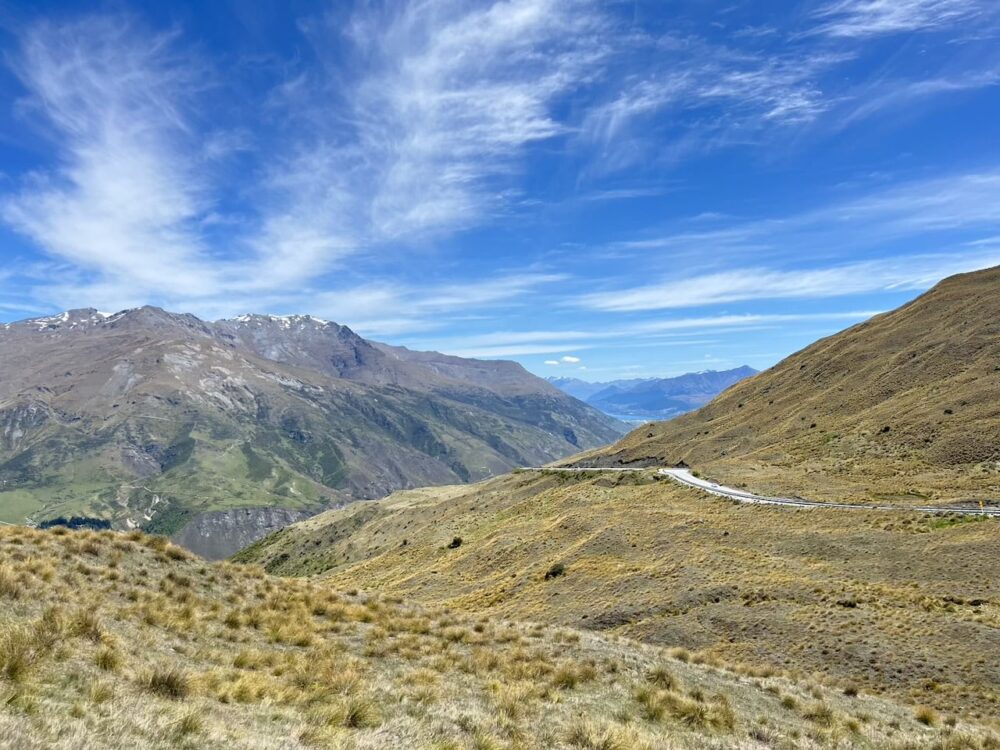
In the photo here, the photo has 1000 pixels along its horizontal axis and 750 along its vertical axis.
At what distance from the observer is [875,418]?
8662cm

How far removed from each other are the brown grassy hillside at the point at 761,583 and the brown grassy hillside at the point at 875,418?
52.0ft

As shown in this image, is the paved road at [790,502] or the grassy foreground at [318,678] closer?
the grassy foreground at [318,678]

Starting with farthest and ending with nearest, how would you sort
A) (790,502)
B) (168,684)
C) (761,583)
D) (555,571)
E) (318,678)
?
(790,502) < (555,571) < (761,583) < (318,678) < (168,684)

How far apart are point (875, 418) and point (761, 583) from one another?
64954 millimetres

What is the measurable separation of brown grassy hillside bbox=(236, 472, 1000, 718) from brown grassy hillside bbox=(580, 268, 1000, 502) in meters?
15.9

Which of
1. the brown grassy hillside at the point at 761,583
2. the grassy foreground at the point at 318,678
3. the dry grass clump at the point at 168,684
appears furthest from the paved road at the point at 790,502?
the dry grass clump at the point at 168,684

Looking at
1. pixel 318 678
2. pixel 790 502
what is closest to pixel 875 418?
pixel 790 502

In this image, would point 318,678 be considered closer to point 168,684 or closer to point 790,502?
point 168,684

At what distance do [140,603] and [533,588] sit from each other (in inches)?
1385

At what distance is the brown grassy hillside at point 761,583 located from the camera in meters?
26.4

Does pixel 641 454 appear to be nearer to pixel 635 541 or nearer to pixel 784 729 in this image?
pixel 635 541

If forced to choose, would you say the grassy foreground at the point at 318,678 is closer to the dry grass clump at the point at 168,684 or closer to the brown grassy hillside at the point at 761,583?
the dry grass clump at the point at 168,684

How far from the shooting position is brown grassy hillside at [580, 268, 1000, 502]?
64625mm

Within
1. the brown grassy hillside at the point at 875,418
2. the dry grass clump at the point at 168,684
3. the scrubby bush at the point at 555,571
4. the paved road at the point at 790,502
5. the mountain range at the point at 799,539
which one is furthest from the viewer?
the brown grassy hillside at the point at 875,418
